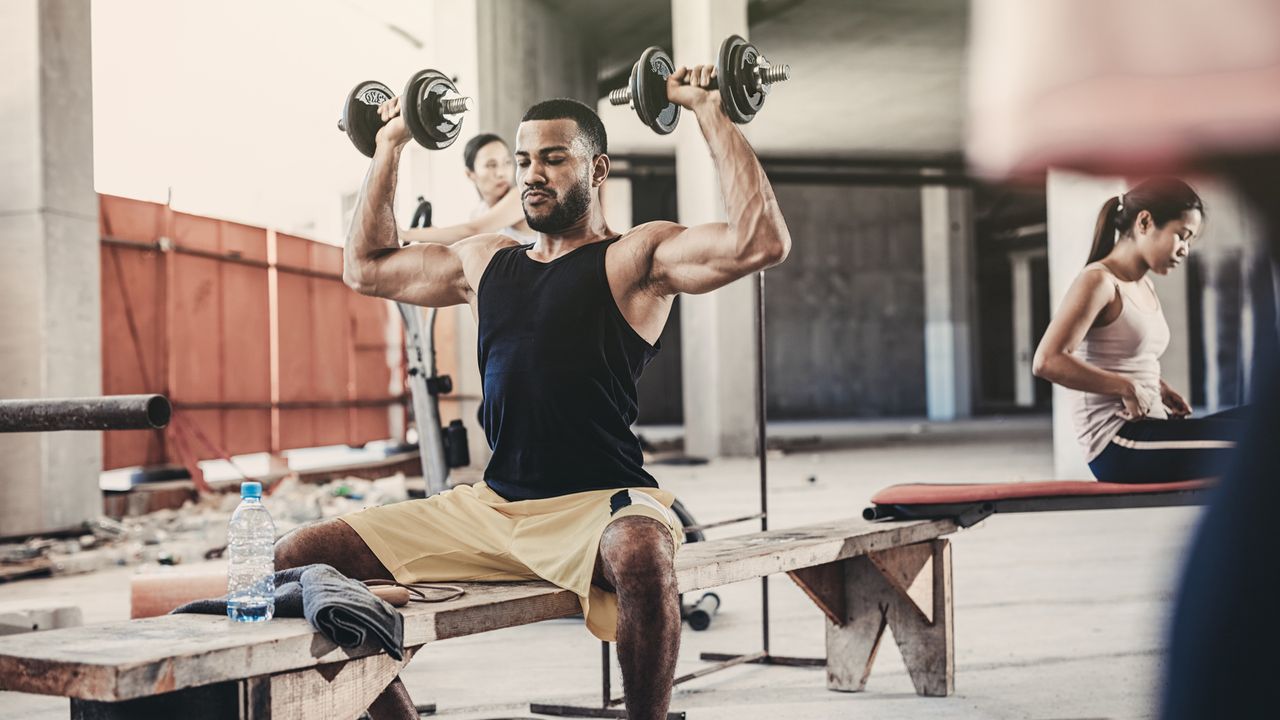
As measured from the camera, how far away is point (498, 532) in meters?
2.21

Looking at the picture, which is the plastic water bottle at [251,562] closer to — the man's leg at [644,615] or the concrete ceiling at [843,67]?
the man's leg at [644,615]

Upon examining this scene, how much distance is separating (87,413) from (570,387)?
0.86m

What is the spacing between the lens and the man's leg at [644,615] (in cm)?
195

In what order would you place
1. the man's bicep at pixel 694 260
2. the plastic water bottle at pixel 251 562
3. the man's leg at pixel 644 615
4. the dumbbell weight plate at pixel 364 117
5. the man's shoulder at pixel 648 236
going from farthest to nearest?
the dumbbell weight plate at pixel 364 117
the man's shoulder at pixel 648 236
the man's bicep at pixel 694 260
the man's leg at pixel 644 615
the plastic water bottle at pixel 251 562

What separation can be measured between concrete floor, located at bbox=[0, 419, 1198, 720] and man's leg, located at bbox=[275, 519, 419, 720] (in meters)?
0.76

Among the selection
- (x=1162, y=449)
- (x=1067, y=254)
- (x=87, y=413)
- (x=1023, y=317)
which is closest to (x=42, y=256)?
(x=87, y=413)

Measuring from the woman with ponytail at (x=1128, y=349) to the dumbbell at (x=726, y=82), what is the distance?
1352 mm

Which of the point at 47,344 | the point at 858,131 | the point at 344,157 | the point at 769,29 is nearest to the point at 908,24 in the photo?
the point at 769,29

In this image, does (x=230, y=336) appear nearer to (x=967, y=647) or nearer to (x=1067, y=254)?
(x=1067, y=254)

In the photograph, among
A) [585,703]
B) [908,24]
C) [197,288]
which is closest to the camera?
[585,703]

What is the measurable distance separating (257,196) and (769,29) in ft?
21.7

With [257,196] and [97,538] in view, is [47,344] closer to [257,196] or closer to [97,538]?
[97,538]

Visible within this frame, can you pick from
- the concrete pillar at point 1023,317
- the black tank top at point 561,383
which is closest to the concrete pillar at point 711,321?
the black tank top at point 561,383

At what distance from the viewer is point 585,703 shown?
296 cm
